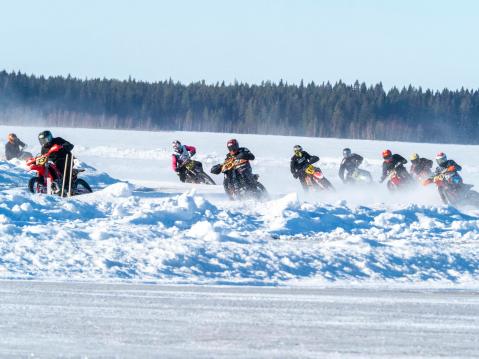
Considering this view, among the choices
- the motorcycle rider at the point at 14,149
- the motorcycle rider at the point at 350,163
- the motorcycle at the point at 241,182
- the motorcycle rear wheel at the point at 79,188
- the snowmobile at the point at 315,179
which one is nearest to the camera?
the motorcycle rear wheel at the point at 79,188

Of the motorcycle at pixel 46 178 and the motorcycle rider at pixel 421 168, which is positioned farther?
the motorcycle rider at pixel 421 168

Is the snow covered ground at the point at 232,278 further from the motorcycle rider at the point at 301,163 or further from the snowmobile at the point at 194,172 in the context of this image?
the snowmobile at the point at 194,172

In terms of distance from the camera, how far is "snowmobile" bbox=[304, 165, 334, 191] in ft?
83.0

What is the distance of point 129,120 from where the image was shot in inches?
6329

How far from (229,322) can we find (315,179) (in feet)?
57.4

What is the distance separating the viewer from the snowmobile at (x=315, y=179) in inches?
996

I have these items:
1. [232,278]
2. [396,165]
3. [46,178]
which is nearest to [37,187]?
[46,178]

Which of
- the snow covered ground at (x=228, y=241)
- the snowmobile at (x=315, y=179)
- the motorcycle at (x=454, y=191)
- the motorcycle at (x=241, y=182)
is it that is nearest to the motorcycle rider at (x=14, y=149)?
the snow covered ground at (x=228, y=241)

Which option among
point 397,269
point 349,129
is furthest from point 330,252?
point 349,129

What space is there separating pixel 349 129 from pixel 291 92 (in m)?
14.0

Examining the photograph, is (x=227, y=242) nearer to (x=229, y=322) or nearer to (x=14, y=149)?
(x=229, y=322)

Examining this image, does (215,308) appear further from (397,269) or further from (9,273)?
(397,269)

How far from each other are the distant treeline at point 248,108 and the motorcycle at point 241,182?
124 meters

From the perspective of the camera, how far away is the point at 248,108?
511ft
